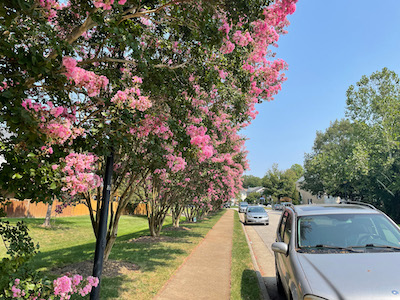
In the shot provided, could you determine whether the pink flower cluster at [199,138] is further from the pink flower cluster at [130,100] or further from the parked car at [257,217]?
the parked car at [257,217]

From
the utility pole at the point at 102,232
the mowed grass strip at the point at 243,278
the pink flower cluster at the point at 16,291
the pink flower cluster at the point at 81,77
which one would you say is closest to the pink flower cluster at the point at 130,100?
the pink flower cluster at the point at 81,77

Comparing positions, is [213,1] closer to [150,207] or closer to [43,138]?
[43,138]

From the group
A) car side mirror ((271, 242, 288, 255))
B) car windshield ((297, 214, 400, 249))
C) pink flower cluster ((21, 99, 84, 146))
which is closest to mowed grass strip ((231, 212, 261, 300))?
car side mirror ((271, 242, 288, 255))

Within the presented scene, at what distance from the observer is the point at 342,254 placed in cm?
369

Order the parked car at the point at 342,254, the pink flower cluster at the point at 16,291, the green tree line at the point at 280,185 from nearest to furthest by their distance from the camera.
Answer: the pink flower cluster at the point at 16,291 → the parked car at the point at 342,254 → the green tree line at the point at 280,185

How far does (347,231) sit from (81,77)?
172 inches

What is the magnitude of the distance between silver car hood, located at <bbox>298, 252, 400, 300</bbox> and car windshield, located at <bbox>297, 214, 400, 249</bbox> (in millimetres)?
453

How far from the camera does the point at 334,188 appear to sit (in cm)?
4300

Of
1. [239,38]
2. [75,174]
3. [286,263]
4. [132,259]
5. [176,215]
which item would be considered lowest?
[132,259]

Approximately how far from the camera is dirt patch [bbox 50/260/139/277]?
6969mm

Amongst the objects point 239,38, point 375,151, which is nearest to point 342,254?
point 239,38

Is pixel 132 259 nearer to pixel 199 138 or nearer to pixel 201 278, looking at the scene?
pixel 201 278

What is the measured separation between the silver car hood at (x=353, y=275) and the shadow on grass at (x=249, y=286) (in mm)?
2468

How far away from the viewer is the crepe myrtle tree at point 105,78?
2.93m
